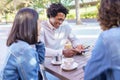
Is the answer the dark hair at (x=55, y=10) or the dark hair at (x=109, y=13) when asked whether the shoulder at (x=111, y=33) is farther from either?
the dark hair at (x=55, y=10)

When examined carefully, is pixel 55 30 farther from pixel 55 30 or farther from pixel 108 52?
pixel 108 52

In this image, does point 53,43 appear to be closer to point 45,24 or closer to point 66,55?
point 45,24

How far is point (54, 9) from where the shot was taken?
2.46 m

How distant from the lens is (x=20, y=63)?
55.9 inches

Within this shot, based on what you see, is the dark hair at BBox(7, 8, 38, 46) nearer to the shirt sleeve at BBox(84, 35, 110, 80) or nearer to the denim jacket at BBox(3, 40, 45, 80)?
the denim jacket at BBox(3, 40, 45, 80)

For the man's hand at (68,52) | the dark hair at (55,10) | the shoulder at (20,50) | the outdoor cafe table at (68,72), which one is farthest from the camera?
the dark hair at (55,10)

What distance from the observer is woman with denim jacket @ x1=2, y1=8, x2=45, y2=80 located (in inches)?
56.0

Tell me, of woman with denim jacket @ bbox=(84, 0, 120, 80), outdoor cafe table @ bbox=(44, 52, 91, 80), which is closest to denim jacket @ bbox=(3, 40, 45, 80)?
outdoor cafe table @ bbox=(44, 52, 91, 80)

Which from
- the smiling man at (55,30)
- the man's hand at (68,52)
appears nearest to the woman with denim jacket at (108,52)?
the man's hand at (68,52)

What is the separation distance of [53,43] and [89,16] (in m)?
10.3

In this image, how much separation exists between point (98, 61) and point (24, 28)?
68 centimetres

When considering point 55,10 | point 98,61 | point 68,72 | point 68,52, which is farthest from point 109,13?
point 55,10

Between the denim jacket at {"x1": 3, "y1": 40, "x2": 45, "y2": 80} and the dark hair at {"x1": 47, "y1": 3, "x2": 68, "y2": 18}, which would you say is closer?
the denim jacket at {"x1": 3, "y1": 40, "x2": 45, "y2": 80}

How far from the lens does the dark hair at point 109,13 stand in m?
1.01
